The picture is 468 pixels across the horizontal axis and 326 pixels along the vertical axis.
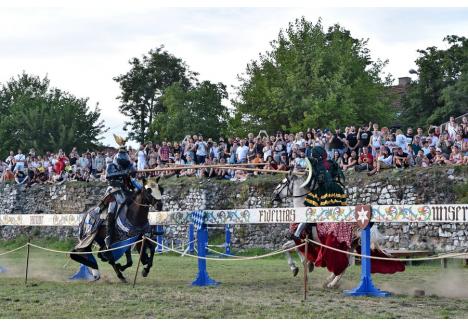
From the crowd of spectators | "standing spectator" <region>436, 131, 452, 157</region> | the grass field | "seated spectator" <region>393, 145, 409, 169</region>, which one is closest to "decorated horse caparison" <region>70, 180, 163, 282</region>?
the grass field

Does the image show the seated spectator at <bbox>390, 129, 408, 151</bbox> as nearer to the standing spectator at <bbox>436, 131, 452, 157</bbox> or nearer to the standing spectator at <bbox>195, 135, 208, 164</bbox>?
the standing spectator at <bbox>436, 131, 452, 157</bbox>

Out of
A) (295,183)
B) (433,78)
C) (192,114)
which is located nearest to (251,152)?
(295,183)

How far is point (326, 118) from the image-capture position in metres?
43.1

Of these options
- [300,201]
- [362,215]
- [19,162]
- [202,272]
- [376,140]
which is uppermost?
[19,162]

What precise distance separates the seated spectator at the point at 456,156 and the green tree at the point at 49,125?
3994 centimetres

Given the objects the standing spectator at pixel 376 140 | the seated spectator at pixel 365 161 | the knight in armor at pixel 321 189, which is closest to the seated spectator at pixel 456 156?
the standing spectator at pixel 376 140

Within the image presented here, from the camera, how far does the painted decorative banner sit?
12734 millimetres

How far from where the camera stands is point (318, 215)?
573 inches

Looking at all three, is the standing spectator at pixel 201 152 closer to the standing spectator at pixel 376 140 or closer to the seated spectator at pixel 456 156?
the standing spectator at pixel 376 140

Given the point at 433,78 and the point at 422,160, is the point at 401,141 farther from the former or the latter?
the point at 433,78

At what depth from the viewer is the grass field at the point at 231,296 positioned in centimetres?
1160

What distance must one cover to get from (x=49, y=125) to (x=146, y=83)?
8.98m

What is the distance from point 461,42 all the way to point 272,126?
12.8m

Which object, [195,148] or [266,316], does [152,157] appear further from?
[266,316]
